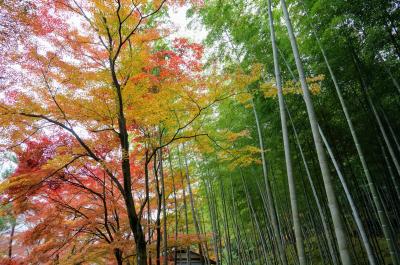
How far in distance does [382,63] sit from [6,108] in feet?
22.3

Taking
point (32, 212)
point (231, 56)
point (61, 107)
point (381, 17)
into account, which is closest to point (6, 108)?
point (61, 107)

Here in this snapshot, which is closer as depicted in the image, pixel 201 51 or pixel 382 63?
pixel 382 63

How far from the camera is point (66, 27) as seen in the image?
5.07 metres

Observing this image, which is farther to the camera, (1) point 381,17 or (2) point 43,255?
(2) point 43,255

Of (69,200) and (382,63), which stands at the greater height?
(382,63)

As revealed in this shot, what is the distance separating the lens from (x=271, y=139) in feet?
25.4

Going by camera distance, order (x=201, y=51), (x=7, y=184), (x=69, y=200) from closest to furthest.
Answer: (x=7, y=184) < (x=201, y=51) < (x=69, y=200)

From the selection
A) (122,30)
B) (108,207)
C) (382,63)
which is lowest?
(108,207)

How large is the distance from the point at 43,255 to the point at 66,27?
17.9ft

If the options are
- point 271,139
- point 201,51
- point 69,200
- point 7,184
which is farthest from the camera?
point 271,139

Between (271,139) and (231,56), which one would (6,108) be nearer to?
(231,56)

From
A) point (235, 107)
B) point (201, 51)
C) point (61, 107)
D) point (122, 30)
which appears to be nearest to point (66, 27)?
point (122, 30)

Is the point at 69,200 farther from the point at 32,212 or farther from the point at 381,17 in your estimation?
the point at 381,17

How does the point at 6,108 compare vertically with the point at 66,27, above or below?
below
